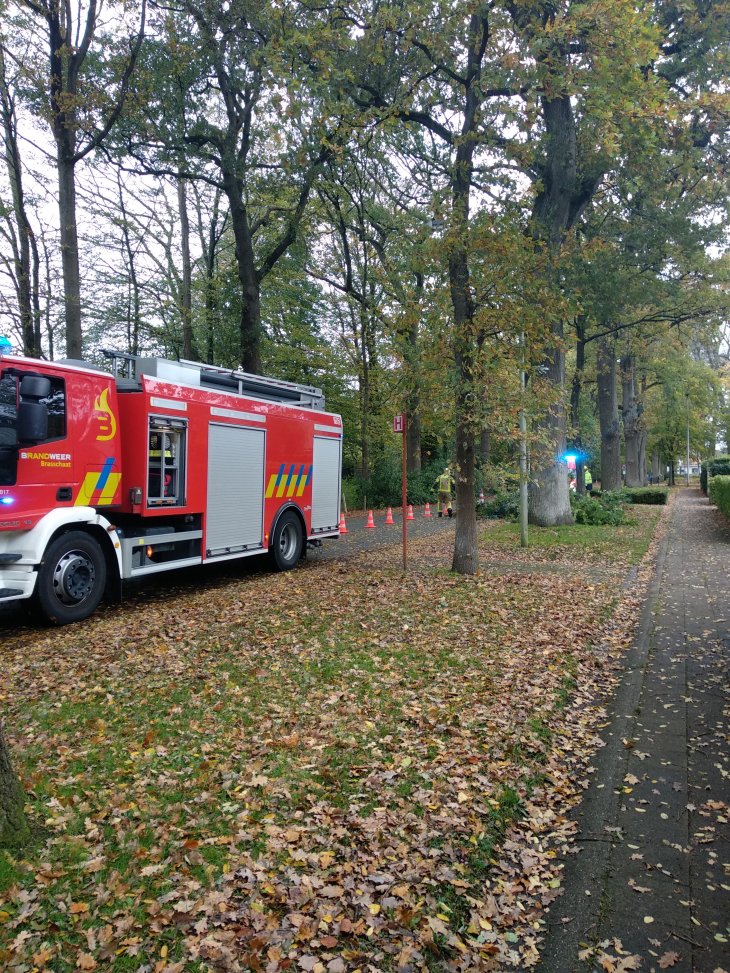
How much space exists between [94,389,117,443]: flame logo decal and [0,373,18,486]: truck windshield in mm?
1085

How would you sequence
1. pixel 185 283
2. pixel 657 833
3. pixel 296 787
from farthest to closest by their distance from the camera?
pixel 185 283 → pixel 296 787 → pixel 657 833

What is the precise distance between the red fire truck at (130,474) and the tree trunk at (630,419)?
84.9 feet

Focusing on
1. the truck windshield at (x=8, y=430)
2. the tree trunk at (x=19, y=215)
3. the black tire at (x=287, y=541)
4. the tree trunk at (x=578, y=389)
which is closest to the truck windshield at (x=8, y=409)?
the truck windshield at (x=8, y=430)

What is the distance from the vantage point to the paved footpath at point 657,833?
2875 millimetres

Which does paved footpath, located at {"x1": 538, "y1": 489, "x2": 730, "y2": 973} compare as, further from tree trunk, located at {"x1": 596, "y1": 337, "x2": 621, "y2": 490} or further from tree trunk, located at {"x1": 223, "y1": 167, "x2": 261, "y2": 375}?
tree trunk, located at {"x1": 596, "y1": 337, "x2": 621, "y2": 490}

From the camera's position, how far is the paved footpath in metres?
2.88

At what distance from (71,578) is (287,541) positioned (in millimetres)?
4947

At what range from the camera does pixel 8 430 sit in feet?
23.7

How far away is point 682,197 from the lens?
749 inches

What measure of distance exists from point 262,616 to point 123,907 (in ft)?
17.0

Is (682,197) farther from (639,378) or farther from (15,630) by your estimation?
(639,378)

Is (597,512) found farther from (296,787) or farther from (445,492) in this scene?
(296,787)

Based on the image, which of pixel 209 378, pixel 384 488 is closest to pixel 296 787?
pixel 209 378

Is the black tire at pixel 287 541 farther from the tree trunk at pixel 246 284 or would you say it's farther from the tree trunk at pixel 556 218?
the tree trunk at pixel 246 284
